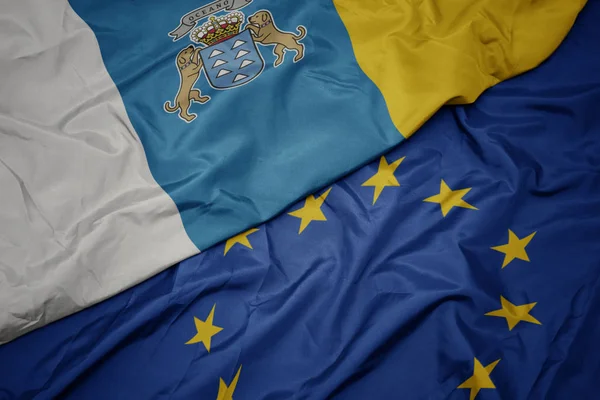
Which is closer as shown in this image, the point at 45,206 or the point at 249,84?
the point at 45,206

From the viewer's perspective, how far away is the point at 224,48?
1.12 meters

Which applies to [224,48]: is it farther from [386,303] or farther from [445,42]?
[386,303]

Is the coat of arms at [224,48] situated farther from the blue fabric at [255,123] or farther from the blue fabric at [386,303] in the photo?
the blue fabric at [386,303]

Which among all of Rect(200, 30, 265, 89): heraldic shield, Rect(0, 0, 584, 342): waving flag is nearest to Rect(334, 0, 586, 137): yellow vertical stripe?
Rect(0, 0, 584, 342): waving flag

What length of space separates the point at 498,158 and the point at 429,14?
0.35 m

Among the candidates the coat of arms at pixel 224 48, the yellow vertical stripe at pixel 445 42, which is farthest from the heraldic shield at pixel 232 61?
the yellow vertical stripe at pixel 445 42

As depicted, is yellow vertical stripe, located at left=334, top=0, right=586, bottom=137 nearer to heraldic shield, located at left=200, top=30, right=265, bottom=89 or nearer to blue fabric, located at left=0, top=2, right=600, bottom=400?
blue fabric, located at left=0, top=2, right=600, bottom=400

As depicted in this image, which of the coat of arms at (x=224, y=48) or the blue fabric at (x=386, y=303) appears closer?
the blue fabric at (x=386, y=303)

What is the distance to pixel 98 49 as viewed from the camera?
115 centimetres

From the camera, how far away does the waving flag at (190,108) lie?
950 millimetres

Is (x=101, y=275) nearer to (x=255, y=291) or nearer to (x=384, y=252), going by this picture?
(x=255, y=291)

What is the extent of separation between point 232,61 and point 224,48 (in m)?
0.04

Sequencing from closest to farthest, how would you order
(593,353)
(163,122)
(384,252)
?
(593,353), (384,252), (163,122)

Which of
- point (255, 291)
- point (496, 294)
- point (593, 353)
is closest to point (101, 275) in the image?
point (255, 291)
